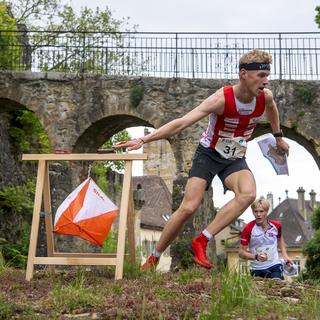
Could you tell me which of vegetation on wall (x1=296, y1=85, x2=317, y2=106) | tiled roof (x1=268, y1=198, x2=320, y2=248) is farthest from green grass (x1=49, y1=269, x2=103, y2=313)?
tiled roof (x1=268, y1=198, x2=320, y2=248)

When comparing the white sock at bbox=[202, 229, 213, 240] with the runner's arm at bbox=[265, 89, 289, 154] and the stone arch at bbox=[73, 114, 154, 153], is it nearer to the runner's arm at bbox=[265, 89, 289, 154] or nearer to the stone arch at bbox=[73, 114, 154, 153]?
the runner's arm at bbox=[265, 89, 289, 154]

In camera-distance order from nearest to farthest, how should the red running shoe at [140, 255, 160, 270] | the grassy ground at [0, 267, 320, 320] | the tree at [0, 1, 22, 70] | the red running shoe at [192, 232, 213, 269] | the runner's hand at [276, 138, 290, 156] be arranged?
the grassy ground at [0, 267, 320, 320] → the red running shoe at [192, 232, 213, 269] → the red running shoe at [140, 255, 160, 270] → the runner's hand at [276, 138, 290, 156] → the tree at [0, 1, 22, 70]

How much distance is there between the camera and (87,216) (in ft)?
21.4

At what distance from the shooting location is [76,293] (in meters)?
5.14

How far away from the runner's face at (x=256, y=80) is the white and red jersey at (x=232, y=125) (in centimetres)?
18

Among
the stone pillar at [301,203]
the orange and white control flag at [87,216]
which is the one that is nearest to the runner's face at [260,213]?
the orange and white control flag at [87,216]

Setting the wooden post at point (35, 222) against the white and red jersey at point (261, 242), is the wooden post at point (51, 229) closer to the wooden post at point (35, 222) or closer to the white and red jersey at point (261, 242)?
the wooden post at point (35, 222)

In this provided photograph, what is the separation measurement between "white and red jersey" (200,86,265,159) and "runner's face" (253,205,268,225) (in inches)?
47.1

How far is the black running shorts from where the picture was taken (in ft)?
21.0

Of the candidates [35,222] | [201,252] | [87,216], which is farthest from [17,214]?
[201,252]

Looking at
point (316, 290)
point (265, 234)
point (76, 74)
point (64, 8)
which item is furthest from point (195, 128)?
point (64, 8)

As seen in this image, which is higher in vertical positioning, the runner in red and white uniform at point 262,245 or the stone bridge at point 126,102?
the stone bridge at point 126,102

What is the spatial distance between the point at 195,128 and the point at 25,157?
8600 mm

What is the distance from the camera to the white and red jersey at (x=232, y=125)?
624 cm
